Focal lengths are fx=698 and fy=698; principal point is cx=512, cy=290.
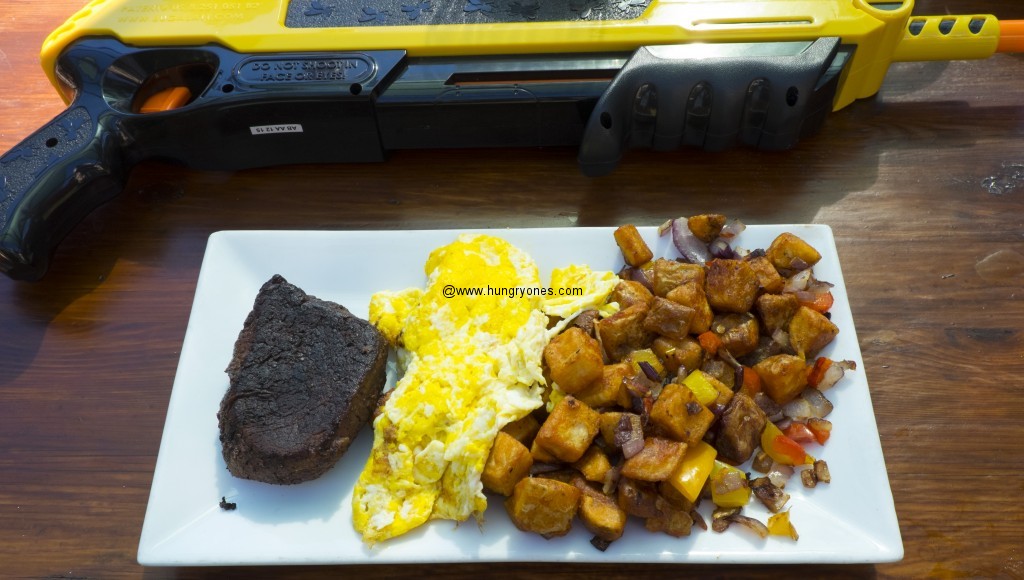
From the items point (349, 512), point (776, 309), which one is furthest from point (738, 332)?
point (349, 512)

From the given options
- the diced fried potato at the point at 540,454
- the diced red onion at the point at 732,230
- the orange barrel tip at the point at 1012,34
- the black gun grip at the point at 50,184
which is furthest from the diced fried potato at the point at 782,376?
the black gun grip at the point at 50,184

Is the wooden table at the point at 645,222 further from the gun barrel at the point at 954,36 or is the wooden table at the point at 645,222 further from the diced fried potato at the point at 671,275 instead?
the diced fried potato at the point at 671,275

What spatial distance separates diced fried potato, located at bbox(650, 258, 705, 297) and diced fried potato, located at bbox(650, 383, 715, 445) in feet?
0.90

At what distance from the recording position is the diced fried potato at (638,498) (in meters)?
1.29

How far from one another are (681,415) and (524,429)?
12.3 inches

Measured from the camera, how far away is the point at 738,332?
4.91 feet

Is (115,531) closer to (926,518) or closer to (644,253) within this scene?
(644,253)

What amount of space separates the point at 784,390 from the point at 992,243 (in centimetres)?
86

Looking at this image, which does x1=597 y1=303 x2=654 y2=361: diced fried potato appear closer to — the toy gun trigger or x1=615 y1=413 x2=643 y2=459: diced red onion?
x1=615 y1=413 x2=643 y2=459: diced red onion

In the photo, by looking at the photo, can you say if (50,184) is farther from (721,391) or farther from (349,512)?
(721,391)

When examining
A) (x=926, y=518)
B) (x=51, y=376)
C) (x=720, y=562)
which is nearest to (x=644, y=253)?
(x=720, y=562)

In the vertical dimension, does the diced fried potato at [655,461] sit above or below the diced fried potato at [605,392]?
below

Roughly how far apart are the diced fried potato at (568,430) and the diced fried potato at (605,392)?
4 centimetres

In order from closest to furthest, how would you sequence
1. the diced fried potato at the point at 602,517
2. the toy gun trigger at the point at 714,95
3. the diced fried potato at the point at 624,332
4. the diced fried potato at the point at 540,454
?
the diced fried potato at the point at 602,517 → the diced fried potato at the point at 540,454 → the diced fried potato at the point at 624,332 → the toy gun trigger at the point at 714,95
